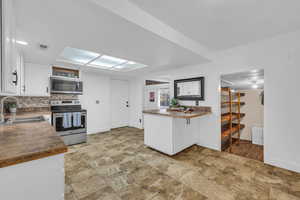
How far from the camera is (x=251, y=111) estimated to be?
3.72 meters

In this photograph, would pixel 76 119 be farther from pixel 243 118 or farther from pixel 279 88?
pixel 243 118

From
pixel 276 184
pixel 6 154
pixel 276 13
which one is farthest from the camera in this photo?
pixel 276 184

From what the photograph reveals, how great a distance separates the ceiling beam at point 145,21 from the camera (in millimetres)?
1276

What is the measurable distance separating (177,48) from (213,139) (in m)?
2.28

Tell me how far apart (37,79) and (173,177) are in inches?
148

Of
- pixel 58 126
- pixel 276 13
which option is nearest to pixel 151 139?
pixel 58 126

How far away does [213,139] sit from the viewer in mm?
2992

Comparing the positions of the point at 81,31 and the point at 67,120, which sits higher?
the point at 81,31

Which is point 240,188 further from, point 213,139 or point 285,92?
point 285,92

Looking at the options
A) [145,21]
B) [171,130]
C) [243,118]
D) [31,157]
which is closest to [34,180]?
[31,157]

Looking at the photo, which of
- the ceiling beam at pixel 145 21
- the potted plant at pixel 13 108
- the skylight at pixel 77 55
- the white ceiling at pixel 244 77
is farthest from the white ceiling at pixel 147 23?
the potted plant at pixel 13 108

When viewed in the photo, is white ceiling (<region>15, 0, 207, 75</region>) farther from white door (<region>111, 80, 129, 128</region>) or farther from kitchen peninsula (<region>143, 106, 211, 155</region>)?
white door (<region>111, 80, 129, 128</region>)

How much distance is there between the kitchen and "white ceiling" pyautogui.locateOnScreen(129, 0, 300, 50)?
0.02m

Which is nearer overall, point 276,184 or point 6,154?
point 6,154
